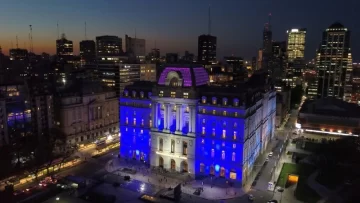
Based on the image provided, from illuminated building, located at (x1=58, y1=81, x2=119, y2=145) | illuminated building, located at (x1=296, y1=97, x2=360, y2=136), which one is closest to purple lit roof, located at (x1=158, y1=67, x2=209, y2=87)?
illuminated building, located at (x1=58, y1=81, x2=119, y2=145)

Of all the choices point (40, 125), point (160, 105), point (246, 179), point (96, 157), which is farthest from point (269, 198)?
point (40, 125)

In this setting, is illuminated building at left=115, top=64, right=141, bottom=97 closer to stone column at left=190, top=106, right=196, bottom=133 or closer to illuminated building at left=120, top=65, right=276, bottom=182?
illuminated building at left=120, top=65, right=276, bottom=182

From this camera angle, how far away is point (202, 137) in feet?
305

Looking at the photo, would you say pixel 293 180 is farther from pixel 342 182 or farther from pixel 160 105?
pixel 160 105

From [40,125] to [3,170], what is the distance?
25.7 meters

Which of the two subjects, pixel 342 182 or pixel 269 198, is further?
pixel 342 182

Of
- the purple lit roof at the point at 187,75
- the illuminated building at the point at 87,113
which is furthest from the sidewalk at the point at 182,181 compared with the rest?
the purple lit roof at the point at 187,75

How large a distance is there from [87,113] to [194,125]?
56669mm

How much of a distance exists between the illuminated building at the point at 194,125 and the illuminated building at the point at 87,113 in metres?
29.3

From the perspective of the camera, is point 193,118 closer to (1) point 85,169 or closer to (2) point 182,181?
(2) point 182,181

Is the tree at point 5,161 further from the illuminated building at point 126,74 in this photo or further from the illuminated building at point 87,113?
the illuminated building at point 126,74

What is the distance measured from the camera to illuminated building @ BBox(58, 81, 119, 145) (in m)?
119

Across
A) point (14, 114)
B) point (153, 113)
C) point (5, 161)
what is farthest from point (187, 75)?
point (14, 114)

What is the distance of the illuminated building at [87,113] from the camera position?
11888 centimetres
